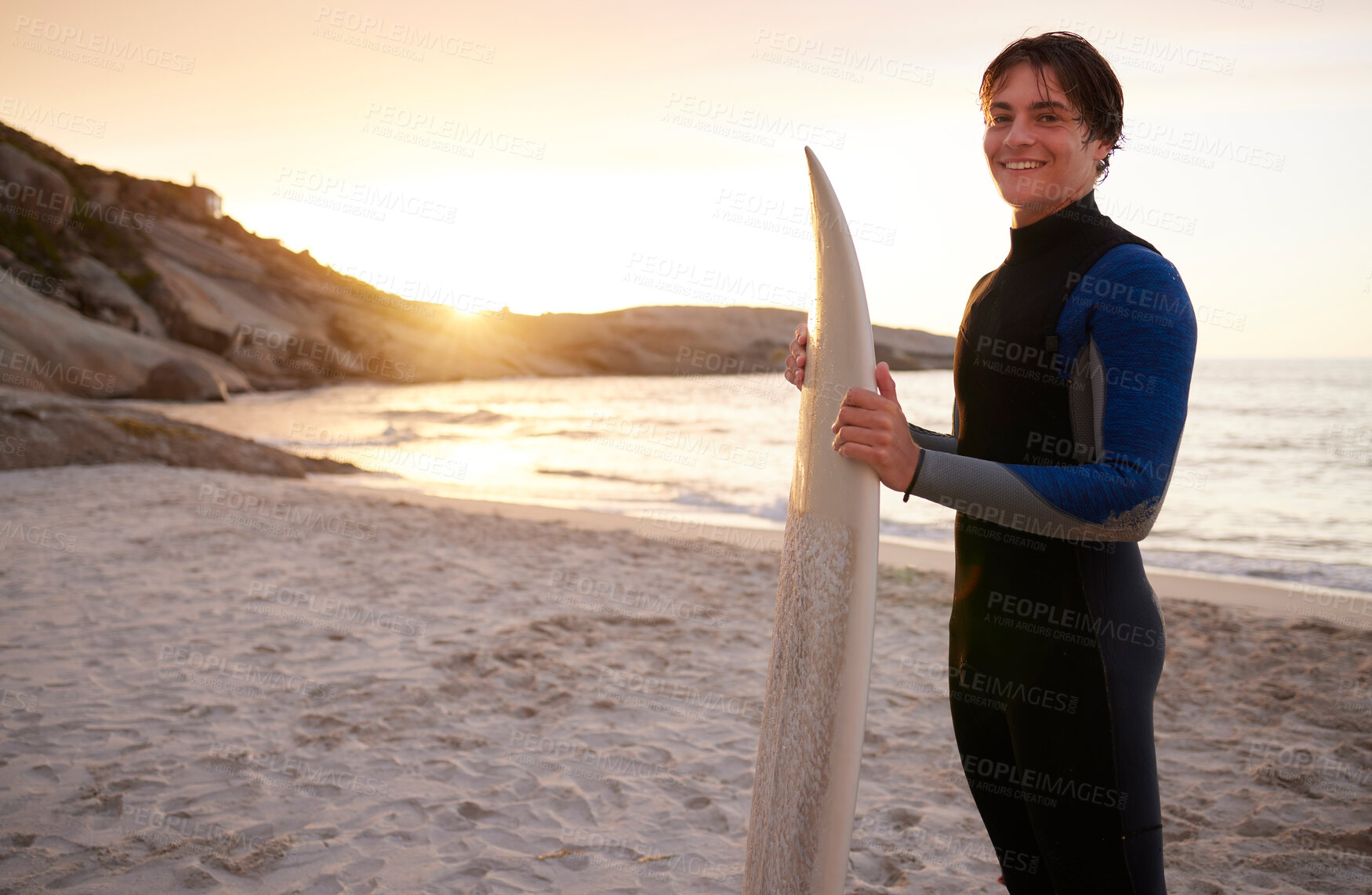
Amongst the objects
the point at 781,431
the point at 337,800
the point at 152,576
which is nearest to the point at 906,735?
the point at 337,800

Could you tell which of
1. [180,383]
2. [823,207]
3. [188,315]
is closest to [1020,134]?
[823,207]

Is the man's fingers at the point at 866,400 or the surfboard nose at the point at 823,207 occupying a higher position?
the surfboard nose at the point at 823,207

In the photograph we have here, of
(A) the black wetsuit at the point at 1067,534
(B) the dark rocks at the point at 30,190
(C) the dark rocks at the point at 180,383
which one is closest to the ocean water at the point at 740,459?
(C) the dark rocks at the point at 180,383

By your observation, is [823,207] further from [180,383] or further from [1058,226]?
[180,383]

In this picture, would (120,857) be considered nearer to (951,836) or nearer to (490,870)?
(490,870)

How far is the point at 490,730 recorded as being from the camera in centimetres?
391

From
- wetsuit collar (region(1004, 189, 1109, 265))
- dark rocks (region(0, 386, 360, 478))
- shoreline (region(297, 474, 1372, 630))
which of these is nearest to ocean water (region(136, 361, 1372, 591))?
shoreline (region(297, 474, 1372, 630))

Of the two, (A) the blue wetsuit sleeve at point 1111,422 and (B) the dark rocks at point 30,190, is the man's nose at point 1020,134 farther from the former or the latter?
(B) the dark rocks at point 30,190

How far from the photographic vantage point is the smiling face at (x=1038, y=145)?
4.42ft

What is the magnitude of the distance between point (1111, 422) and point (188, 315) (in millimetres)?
40175

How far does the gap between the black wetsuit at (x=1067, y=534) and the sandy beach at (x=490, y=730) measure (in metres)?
1.72

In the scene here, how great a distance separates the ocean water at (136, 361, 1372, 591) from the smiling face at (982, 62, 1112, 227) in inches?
335

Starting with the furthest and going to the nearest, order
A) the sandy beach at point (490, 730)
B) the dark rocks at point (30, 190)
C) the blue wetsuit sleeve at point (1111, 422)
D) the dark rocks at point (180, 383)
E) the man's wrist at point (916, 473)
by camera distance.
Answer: the dark rocks at point (30, 190) → the dark rocks at point (180, 383) → the sandy beach at point (490, 730) → the man's wrist at point (916, 473) → the blue wetsuit sleeve at point (1111, 422)

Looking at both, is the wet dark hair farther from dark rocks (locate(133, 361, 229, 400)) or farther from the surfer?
dark rocks (locate(133, 361, 229, 400))
